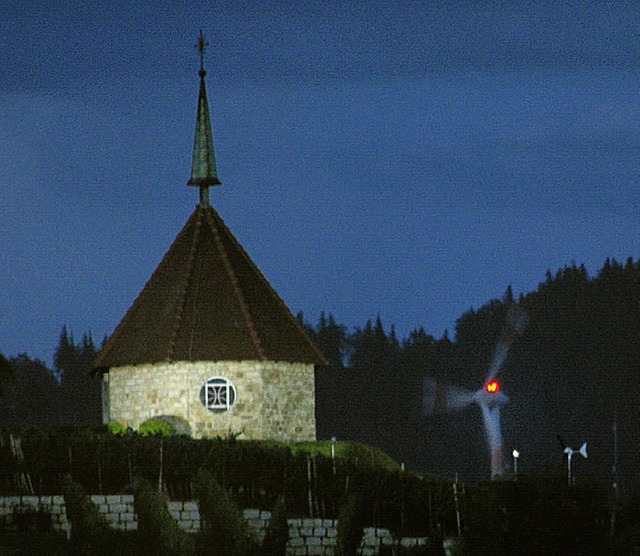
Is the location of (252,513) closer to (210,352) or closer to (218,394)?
(218,394)

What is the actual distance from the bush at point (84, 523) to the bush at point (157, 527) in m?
0.84

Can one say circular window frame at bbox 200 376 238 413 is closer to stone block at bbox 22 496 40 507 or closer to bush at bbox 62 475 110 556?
stone block at bbox 22 496 40 507

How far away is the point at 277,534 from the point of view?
41344 mm

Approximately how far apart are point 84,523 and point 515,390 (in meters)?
79.9

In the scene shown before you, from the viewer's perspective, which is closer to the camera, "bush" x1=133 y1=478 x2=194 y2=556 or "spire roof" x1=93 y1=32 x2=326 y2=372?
"bush" x1=133 y1=478 x2=194 y2=556

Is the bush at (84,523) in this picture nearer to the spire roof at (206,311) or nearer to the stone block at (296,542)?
the stone block at (296,542)

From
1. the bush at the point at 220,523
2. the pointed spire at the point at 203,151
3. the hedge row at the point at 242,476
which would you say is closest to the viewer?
the bush at the point at 220,523

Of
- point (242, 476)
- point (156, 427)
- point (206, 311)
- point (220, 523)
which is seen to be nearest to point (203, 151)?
point (206, 311)

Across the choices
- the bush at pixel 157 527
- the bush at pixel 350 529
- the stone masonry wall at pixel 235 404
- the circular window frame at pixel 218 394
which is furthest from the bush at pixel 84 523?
the circular window frame at pixel 218 394

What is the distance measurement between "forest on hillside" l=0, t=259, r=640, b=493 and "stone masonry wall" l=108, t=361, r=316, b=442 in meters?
46.2

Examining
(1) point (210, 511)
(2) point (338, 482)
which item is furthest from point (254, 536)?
(2) point (338, 482)

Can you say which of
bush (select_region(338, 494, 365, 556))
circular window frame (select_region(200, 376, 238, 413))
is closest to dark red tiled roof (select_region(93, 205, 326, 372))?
circular window frame (select_region(200, 376, 238, 413))

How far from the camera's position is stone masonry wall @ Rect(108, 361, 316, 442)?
190 ft

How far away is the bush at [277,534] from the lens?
4088cm
